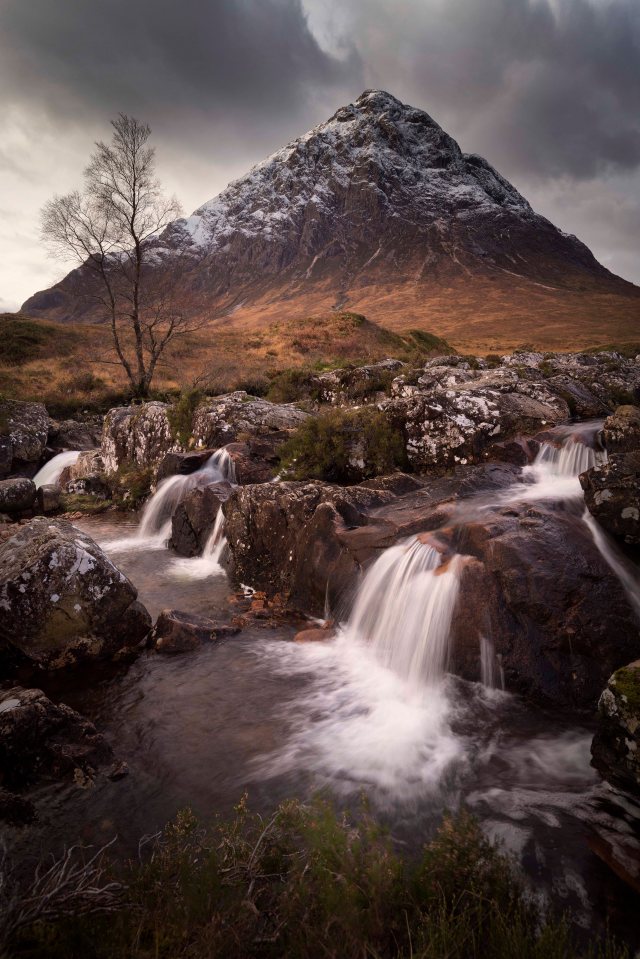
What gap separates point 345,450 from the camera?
37.6 feet

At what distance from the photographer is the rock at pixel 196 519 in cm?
1083

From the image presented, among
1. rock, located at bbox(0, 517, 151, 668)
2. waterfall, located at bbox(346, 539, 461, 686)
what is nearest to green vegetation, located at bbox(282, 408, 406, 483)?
waterfall, located at bbox(346, 539, 461, 686)

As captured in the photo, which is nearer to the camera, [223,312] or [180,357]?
[180,357]

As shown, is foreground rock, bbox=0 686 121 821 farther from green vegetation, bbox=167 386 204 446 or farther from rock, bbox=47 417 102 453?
rock, bbox=47 417 102 453

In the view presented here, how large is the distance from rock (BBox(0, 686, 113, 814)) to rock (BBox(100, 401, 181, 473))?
11383mm

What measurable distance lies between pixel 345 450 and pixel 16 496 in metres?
9.81

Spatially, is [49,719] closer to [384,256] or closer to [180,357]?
[180,357]

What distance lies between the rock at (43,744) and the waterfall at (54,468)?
1422 centimetres

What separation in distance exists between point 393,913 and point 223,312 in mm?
126907

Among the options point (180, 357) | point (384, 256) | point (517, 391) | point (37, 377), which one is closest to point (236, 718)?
point (517, 391)

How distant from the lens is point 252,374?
25.2 m

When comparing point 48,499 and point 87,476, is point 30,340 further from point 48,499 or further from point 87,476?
point 48,499

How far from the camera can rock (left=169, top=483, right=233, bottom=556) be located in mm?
10828

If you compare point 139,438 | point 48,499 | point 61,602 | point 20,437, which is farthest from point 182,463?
point 20,437
